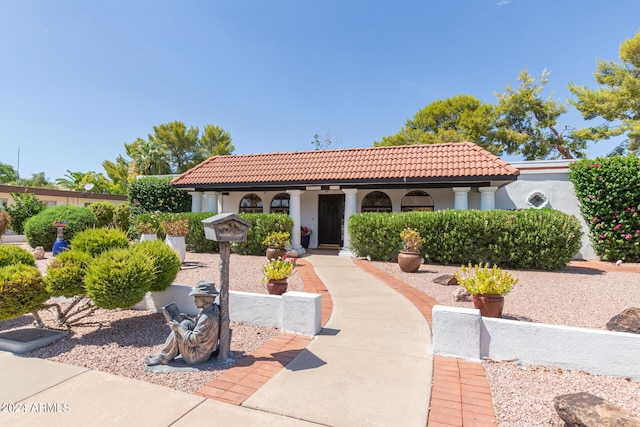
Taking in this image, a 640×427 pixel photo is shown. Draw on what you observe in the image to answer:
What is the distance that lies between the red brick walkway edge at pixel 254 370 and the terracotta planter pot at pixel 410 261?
4725mm

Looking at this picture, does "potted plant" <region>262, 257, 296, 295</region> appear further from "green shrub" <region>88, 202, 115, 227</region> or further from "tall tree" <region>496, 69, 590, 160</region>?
"tall tree" <region>496, 69, 590, 160</region>

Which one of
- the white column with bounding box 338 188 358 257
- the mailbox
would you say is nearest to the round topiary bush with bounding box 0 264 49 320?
the mailbox

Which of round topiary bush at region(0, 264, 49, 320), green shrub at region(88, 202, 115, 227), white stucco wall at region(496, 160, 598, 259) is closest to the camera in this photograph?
round topiary bush at region(0, 264, 49, 320)

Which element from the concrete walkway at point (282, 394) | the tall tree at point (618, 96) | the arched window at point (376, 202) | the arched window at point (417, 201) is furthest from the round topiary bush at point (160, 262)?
the tall tree at point (618, 96)

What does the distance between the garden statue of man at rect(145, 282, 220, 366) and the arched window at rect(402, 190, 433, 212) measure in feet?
38.0

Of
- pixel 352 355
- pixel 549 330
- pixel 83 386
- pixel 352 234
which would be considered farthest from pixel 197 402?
pixel 352 234

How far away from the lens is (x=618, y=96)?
18797 mm

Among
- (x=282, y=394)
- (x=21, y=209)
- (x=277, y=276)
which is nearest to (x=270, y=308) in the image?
(x=277, y=276)

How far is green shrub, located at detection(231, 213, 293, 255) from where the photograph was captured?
499 inches

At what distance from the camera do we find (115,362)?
3.88 m

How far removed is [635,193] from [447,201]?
6232 millimetres

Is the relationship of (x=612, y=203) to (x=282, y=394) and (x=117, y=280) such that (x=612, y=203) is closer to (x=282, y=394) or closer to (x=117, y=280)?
(x=282, y=394)

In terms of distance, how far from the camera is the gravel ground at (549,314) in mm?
2973

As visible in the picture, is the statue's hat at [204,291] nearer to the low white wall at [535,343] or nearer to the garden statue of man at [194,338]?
the garden statue of man at [194,338]
